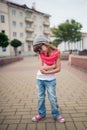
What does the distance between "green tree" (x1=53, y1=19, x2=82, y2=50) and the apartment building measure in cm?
1065

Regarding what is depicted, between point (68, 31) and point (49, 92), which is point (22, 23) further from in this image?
point (49, 92)

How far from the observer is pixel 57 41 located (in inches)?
2078

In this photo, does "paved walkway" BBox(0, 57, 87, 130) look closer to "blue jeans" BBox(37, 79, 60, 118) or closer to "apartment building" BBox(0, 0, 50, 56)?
"blue jeans" BBox(37, 79, 60, 118)

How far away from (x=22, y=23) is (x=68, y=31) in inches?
565

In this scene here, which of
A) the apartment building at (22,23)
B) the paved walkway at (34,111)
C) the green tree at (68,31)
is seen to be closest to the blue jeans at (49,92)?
the paved walkway at (34,111)

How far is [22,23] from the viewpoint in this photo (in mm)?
58000

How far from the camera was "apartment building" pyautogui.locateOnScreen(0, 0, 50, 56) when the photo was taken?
51.0m

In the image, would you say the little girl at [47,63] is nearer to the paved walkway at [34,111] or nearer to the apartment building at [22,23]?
the paved walkway at [34,111]

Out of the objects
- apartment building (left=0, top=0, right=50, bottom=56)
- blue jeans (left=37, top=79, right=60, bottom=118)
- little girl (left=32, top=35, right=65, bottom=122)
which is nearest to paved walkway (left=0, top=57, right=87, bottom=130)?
blue jeans (left=37, top=79, right=60, bottom=118)

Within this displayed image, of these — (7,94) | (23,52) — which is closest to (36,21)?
(23,52)

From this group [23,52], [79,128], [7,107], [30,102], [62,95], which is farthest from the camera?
[23,52]

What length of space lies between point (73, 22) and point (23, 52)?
1608 cm

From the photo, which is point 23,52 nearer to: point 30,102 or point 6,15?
point 6,15

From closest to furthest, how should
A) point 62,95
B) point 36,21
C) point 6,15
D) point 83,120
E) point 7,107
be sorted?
point 83,120
point 7,107
point 62,95
point 6,15
point 36,21
